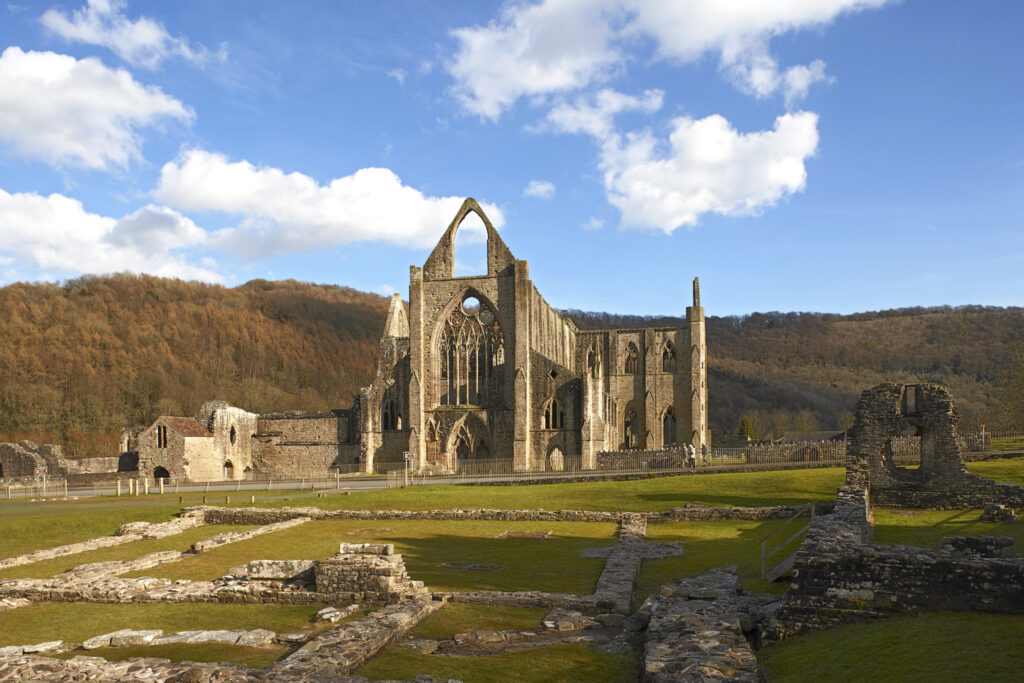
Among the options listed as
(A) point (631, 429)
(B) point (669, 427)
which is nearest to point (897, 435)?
(A) point (631, 429)

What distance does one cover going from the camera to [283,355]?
129750mm

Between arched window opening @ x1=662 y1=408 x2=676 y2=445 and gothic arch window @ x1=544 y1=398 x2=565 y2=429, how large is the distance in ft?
59.3

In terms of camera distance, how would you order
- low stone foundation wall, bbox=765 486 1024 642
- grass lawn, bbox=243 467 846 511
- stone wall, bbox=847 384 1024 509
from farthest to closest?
grass lawn, bbox=243 467 846 511 → stone wall, bbox=847 384 1024 509 → low stone foundation wall, bbox=765 486 1024 642

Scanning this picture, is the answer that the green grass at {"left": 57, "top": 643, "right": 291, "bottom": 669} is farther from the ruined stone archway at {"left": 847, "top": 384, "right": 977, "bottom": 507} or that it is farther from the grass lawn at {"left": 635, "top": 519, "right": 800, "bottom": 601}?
the ruined stone archway at {"left": 847, "top": 384, "right": 977, "bottom": 507}

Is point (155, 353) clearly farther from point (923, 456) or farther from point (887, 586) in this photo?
point (887, 586)

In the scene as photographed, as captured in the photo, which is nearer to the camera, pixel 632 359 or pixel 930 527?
pixel 930 527

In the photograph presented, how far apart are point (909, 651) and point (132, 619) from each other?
1249 centimetres

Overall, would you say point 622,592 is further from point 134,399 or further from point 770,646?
point 134,399

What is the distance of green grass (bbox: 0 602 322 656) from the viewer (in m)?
13.0

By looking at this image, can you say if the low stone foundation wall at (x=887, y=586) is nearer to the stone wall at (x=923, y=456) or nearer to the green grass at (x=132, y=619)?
the green grass at (x=132, y=619)

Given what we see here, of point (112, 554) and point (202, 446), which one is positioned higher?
point (202, 446)

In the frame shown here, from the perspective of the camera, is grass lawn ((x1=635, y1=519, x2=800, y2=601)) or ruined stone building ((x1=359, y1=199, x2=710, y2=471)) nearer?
grass lawn ((x1=635, y1=519, x2=800, y2=601))

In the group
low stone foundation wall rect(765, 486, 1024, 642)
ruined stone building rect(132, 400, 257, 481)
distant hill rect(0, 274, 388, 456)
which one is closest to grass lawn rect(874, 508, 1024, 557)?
low stone foundation wall rect(765, 486, 1024, 642)

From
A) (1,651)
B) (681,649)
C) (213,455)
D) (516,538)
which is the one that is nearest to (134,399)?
(213,455)
